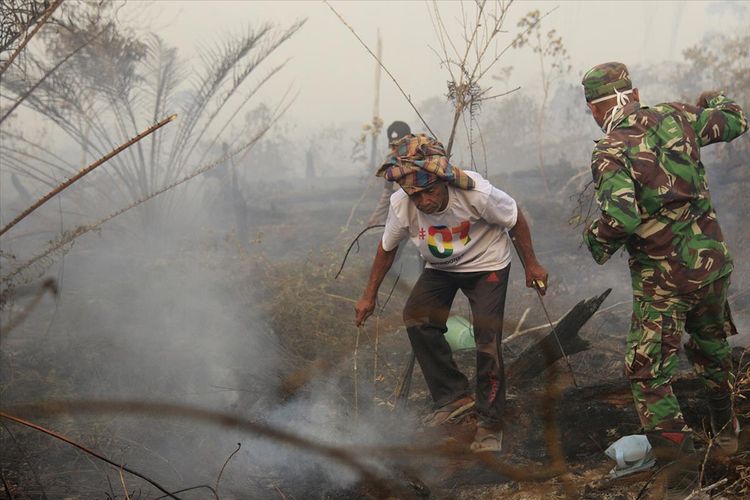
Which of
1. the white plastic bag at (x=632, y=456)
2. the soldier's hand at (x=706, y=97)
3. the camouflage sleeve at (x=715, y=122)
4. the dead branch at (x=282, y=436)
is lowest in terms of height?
the dead branch at (x=282, y=436)

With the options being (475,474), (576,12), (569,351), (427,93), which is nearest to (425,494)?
(475,474)

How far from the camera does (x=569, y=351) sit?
148 inches

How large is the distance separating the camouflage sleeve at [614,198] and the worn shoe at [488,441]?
1312 mm

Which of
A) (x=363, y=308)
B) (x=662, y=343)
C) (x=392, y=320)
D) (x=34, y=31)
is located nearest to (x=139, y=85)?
(x=392, y=320)

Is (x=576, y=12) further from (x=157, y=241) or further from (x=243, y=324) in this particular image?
(x=243, y=324)

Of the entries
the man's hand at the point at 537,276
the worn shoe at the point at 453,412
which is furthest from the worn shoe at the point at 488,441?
the man's hand at the point at 537,276

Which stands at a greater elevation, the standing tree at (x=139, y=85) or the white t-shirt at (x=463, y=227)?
the standing tree at (x=139, y=85)

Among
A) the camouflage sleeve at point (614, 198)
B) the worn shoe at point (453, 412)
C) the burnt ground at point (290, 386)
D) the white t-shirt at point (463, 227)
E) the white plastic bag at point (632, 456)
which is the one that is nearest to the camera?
the camouflage sleeve at point (614, 198)

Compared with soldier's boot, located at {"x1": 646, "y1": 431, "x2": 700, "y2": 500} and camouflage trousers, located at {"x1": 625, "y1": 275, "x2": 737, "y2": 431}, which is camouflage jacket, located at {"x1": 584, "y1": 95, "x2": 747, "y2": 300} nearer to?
camouflage trousers, located at {"x1": 625, "y1": 275, "x2": 737, "y2": 431}

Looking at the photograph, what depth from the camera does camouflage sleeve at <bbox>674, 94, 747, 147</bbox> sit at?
2.65 meters

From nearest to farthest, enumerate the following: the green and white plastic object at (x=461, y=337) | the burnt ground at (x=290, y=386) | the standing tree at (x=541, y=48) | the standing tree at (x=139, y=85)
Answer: the burnt ground at (x=290, y=386)
the green and white plastic object at (x=461, y=337)
the standing tree at (x=541, y=48)
the standing tree at (x=139, y=85)

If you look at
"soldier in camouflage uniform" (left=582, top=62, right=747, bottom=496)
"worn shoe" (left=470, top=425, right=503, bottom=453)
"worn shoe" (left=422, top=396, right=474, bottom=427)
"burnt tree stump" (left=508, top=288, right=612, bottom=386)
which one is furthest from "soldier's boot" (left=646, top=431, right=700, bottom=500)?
"worn shoe" (left=422, top=396, right=474, bottom=427)

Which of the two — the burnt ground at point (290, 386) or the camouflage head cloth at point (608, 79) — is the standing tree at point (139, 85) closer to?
the burnt ground at point (290, 386)

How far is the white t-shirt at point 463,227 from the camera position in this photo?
308 centimetres
